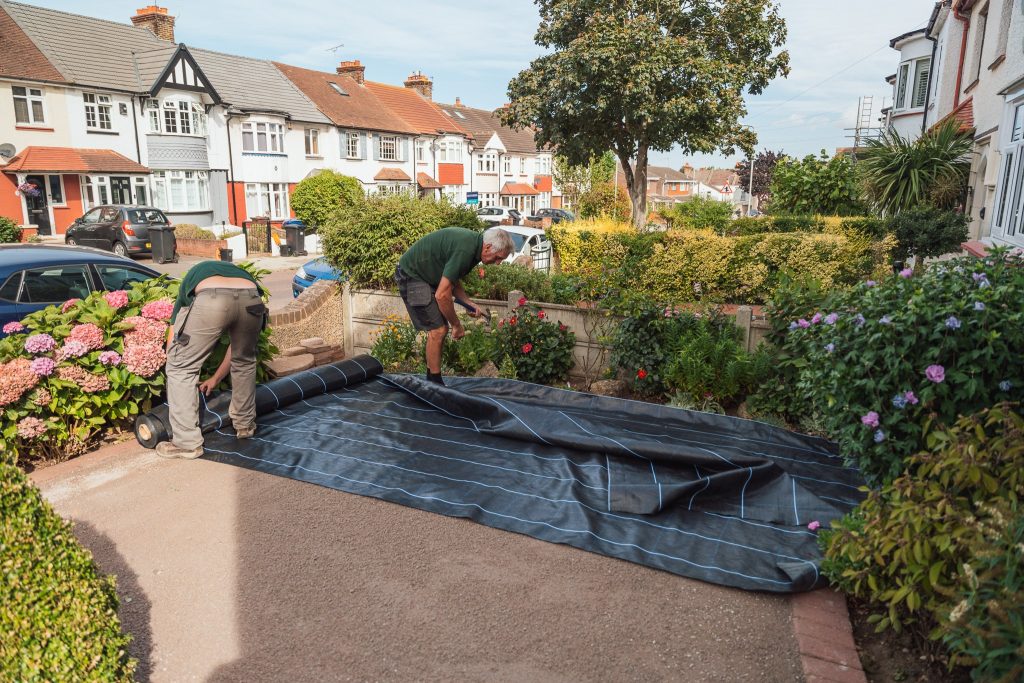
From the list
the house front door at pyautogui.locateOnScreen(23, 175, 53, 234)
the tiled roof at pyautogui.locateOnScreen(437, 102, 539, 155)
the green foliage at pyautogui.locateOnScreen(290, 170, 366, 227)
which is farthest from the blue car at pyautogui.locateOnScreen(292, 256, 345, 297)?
the tiled roof at pyautogui.locateOnScreen(437, 102, 539, 155)

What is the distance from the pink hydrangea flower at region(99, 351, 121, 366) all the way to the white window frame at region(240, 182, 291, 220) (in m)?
31.6

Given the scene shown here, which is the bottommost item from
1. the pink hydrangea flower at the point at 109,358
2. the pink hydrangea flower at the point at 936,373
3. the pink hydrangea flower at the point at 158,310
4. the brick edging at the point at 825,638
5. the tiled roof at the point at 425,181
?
the brick edging at the point at 825,638

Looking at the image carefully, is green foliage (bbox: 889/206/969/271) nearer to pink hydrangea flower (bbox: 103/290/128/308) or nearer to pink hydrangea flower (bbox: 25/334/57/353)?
pink hydrangea flower (bbox: 103/290/128/308)

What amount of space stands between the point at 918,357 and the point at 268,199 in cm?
3727

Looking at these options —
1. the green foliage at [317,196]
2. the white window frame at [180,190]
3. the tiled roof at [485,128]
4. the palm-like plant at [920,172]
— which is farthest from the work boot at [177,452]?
the tiled roof at [485,128]

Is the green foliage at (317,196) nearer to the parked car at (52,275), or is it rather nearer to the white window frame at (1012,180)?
the parked car at (52,275)

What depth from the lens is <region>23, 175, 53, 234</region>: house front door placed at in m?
28.3

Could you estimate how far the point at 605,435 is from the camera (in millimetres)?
5516

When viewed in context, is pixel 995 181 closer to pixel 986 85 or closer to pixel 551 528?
pixel 986 85

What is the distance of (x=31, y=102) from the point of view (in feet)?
94.0

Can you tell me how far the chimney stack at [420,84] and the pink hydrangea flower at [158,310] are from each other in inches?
1976

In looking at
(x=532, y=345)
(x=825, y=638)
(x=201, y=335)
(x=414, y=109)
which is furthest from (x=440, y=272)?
(x=414, y=109)

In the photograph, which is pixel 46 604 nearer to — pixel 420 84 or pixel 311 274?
pixel 311 274

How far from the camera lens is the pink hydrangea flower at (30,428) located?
17.1 ft
